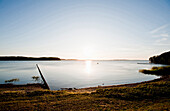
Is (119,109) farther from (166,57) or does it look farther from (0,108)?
(166,57)

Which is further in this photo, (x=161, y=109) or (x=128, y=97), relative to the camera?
(x=128, y=97)

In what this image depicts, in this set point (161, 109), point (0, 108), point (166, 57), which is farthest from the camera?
point (166, 57)

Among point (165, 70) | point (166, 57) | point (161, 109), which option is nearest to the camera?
point (161, 109)

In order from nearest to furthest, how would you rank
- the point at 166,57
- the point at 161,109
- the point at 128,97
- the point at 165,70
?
1. the point at 161,109
2. the point at 128,97
3. the point at 165,70
4. the point at 166,57

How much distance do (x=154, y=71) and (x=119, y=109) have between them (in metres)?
51.8

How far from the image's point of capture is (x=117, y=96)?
12188 mm

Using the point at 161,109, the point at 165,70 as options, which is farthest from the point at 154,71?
the point at 161,109

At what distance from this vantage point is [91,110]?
8.51m

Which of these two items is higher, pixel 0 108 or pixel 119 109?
pixel 0 108

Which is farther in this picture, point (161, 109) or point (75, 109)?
point (75, 109)

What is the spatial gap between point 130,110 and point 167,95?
6.80 metres

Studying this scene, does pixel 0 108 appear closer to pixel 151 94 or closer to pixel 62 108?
pixel 62 108

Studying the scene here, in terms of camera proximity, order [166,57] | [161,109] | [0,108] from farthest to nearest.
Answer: [166,57], [0,108], [161,109]

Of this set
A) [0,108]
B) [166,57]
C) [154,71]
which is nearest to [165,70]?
[154,71]
